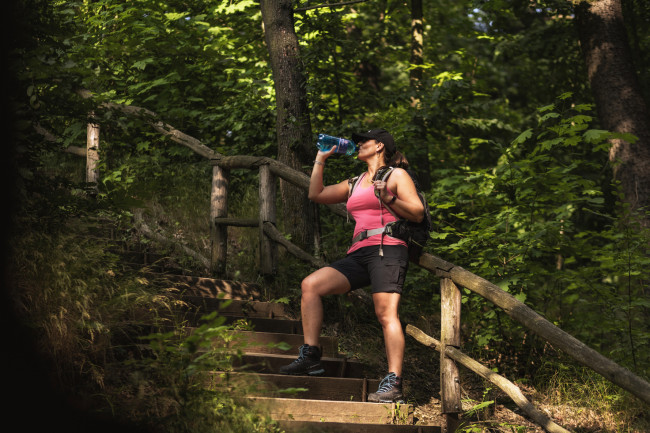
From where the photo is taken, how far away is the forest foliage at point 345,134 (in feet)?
14.2

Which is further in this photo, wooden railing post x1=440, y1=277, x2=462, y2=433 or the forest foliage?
the forest foliage

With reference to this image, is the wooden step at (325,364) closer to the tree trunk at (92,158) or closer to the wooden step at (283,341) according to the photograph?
the wooden step at (283,341)

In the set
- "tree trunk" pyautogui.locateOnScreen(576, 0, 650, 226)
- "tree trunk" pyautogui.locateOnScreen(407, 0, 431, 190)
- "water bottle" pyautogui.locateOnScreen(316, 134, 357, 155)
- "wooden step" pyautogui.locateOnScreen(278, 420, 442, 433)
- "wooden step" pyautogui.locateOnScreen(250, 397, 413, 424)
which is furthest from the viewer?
"tree trunk" pyautogui.locateOnScreen(407, 0, 431, 190)

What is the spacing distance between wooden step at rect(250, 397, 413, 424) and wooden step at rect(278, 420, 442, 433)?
11cm

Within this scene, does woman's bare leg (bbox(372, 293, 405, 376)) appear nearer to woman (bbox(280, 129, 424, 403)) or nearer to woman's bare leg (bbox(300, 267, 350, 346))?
woman (bbox(280, 129, 424, 403))

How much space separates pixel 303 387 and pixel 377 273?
3.00 feet

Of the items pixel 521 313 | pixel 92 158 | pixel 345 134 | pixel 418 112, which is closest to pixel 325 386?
pixel 521 313

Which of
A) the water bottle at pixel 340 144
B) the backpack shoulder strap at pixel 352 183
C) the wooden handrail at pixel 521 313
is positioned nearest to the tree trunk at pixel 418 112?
the wooden handrail at pixel 521 313

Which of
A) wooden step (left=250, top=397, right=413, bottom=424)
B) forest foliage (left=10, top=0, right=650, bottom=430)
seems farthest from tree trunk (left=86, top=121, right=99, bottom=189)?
wooden step (left=250, top=397, right=413, bottom=424)

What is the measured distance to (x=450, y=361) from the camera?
4191 mm

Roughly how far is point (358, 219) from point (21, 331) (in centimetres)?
220

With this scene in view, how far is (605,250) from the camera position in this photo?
19.2ft

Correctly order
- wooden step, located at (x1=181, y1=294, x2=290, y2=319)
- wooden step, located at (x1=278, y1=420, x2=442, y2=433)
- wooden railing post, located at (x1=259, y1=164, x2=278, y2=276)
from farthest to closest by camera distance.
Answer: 1. wooden railing post, located at (x1=259, y1=164, x2=278, y2=276)
2. wooden step, located at (x1=181, y1=294, x2=290, y2=319)
3. wooden step, located at (x1=278, y1=420, x2=442, y2=433)

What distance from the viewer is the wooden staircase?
11.8 ft
